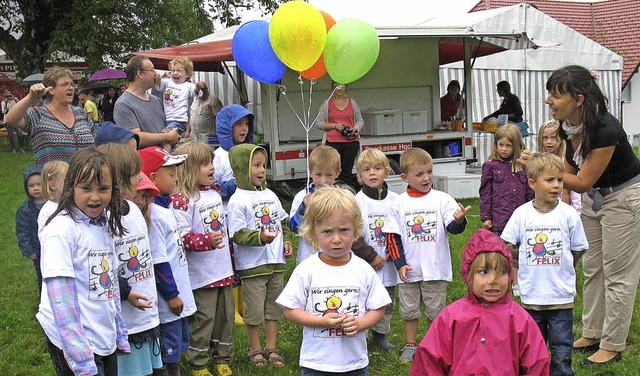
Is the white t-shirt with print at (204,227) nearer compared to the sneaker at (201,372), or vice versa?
the white t-shirt with print at (204,227)

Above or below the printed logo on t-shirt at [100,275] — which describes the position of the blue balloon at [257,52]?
above

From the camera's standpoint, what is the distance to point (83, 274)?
3289 mm

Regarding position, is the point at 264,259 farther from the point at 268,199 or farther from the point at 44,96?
the point at 44,96

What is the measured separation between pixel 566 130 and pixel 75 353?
11.0 ft

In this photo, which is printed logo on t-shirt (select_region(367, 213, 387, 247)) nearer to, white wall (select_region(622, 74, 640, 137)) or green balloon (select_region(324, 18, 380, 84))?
green balloon (select_region(324, 18, 380, 84))

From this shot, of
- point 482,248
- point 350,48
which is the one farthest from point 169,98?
point 482,248

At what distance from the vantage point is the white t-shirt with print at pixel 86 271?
3.19 m

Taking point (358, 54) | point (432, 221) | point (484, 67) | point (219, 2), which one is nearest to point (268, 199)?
point (432, 221)

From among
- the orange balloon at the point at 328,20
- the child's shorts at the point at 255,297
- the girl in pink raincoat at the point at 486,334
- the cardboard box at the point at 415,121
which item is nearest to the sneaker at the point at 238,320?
the child's shorts at the point at 255,297

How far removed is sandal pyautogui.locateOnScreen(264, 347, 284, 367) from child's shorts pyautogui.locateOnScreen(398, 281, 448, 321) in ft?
3.14

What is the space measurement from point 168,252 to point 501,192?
3.31m

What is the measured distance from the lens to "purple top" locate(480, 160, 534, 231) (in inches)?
247

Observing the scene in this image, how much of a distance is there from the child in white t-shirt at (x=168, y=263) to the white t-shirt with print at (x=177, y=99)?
414 centimetres

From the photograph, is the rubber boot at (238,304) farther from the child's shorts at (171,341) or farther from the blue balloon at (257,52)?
the blue balloon at (257,52)
